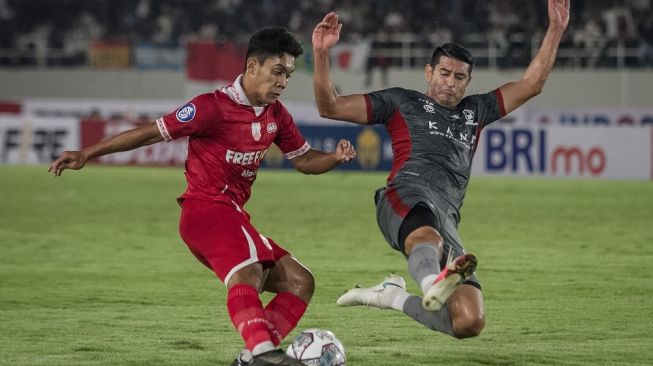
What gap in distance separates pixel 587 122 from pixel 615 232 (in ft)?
39.9

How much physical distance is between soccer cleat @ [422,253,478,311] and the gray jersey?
105cm

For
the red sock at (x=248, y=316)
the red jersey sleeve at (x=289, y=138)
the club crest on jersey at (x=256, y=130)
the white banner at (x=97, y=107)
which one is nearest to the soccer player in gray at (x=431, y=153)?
the red jersey sleeve at (x=289, y=138)

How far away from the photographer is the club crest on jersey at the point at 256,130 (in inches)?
264

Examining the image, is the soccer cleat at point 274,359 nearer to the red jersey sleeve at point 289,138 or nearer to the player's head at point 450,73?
the red jersey sleeve at point 289,138

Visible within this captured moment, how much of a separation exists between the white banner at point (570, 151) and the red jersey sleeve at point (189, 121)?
1795cm

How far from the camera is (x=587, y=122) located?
2688cm

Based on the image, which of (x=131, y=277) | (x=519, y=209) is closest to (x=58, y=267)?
(x=131, y=277)

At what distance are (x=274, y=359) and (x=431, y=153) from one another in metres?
1.86

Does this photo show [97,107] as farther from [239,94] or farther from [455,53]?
[239,94]

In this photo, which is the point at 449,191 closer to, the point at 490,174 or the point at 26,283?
the point at 26,283

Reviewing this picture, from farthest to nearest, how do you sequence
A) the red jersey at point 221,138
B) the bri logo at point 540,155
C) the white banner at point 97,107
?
1. the white banner at point 97,107
2. the bri logo at point 540,155
3. the red jersey at point 221,138

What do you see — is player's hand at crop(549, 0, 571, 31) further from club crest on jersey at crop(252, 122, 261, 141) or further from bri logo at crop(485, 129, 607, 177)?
bri logo at crop(485, 129, 607, 177)

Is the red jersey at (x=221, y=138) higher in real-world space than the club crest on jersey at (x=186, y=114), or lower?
lower

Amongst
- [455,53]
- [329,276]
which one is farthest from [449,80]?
[329,276]
